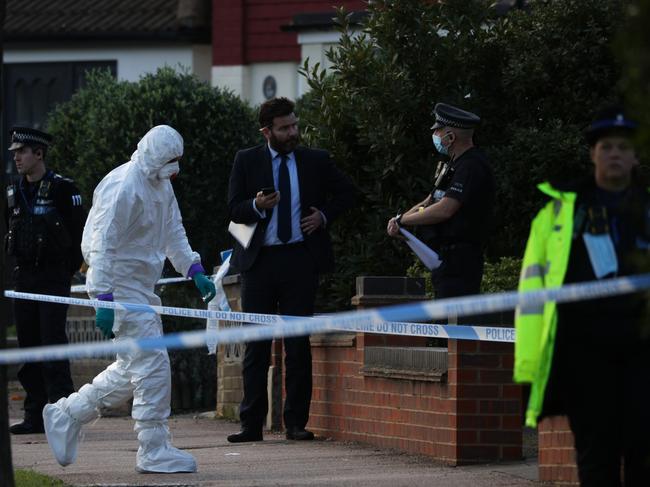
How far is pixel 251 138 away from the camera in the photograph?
18.7m

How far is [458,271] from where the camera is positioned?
31.1ft

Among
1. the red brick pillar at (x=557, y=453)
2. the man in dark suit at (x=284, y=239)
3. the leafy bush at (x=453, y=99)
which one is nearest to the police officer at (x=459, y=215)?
the man in dark suit at (x=284, y=239)

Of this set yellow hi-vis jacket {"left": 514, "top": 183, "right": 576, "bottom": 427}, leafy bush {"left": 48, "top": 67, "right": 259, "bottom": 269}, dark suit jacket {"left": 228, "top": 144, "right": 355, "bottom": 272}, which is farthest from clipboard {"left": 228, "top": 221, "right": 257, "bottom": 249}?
leafy bush {"left": 48, "top": 67, "right": 259, "bottom": 269}

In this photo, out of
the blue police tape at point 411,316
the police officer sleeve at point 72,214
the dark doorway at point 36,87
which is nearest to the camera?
the blue police tape at point 411,316

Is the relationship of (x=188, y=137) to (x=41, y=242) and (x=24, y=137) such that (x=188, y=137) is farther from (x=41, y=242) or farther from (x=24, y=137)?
(x=41, y=242)

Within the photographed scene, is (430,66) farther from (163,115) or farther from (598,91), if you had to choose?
(163,115)

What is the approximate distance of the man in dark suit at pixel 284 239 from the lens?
10453 millimetres

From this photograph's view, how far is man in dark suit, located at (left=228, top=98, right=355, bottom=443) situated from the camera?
34.3ft

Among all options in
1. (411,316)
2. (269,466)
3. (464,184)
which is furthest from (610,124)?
(269,466)

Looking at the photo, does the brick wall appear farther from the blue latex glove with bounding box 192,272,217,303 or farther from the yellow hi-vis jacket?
the yellow hi-vis jacket

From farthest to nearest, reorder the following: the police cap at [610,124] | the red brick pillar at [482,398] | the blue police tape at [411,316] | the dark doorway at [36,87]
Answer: the dark doorway at [36,87] < the red brick pillar at [482,398] < the police cap at [610,124] < the blue police tape at [411,316]

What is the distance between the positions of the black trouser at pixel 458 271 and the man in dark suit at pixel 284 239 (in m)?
1.22

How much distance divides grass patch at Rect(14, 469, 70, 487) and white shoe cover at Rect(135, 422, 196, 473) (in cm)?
56

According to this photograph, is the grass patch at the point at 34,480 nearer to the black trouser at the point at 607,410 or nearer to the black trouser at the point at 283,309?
the black trouser at the point at 283,309
